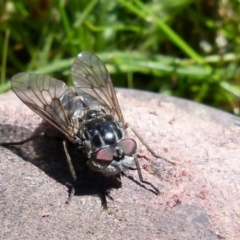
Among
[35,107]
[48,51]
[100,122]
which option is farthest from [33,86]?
[48,51]

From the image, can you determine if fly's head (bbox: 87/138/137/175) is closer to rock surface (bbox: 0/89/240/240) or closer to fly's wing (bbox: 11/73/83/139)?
rock surface (bbox: 0/89/240/240)

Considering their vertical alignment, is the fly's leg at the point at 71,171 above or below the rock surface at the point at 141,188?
above

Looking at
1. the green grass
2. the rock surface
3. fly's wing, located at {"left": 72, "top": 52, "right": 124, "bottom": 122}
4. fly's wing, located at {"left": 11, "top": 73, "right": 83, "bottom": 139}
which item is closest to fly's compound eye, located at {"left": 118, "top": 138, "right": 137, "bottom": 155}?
the rock surface

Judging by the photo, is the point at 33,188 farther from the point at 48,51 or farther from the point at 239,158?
the point at 48,51

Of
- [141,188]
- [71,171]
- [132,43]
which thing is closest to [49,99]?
[71,171]

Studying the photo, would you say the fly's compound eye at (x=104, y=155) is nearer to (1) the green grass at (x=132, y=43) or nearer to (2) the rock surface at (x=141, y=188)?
(2) the rock surface at (x=141, y=188)

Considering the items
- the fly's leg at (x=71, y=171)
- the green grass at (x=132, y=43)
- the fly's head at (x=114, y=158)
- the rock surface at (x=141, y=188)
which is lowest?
the green grass at (x=132, y=43)

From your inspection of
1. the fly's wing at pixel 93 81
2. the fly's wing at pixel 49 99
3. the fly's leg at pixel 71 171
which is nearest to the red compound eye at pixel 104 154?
the fly's leg at pixel 71 171

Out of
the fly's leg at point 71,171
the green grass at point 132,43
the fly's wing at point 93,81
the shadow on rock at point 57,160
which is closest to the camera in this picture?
the fly's leg at point 71,171
